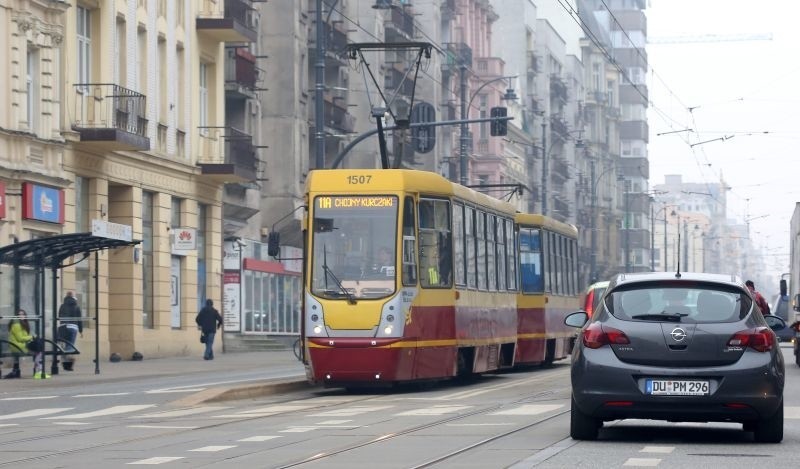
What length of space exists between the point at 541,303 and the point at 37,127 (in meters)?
11.3

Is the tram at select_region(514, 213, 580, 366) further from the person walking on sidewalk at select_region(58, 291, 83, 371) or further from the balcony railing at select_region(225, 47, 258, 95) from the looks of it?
the balcony railing at select_region(225, 47, 258, 95)

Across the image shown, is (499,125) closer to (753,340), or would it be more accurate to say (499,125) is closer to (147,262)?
(147,262)

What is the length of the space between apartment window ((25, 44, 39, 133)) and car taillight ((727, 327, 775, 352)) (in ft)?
84.5

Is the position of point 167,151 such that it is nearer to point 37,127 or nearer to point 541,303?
point 37,127

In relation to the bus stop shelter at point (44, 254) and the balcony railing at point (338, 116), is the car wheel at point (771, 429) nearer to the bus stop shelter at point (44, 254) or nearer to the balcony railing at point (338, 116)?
the bus stop shelter at point (44, 254)

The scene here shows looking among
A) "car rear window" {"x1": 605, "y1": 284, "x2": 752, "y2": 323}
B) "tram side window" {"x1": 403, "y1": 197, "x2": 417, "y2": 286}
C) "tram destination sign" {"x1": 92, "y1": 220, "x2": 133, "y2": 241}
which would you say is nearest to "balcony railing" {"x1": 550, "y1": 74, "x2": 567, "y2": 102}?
"tram destination sign" {"x1": 92, "y1": 220, "x2": 133, "y2": 241}

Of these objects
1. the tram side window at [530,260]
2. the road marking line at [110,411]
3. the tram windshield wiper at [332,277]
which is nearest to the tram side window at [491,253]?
the tram side window at [530,260]

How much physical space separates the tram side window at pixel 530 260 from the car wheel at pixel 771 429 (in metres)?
18.5

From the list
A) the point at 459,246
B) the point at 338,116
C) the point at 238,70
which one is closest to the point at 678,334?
the point at 459,246

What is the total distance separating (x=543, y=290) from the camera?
117 feet

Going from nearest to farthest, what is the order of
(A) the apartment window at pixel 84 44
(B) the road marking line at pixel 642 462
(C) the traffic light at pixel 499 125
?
(B) the road marking line at pixel 642 462 → (A) the apartment window at pixel 84 44 → (C) the traffic light at pixel 499 125

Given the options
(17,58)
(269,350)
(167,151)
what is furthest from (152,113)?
(269,350)

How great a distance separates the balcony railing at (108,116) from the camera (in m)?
40.5

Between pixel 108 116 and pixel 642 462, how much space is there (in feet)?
98.0
